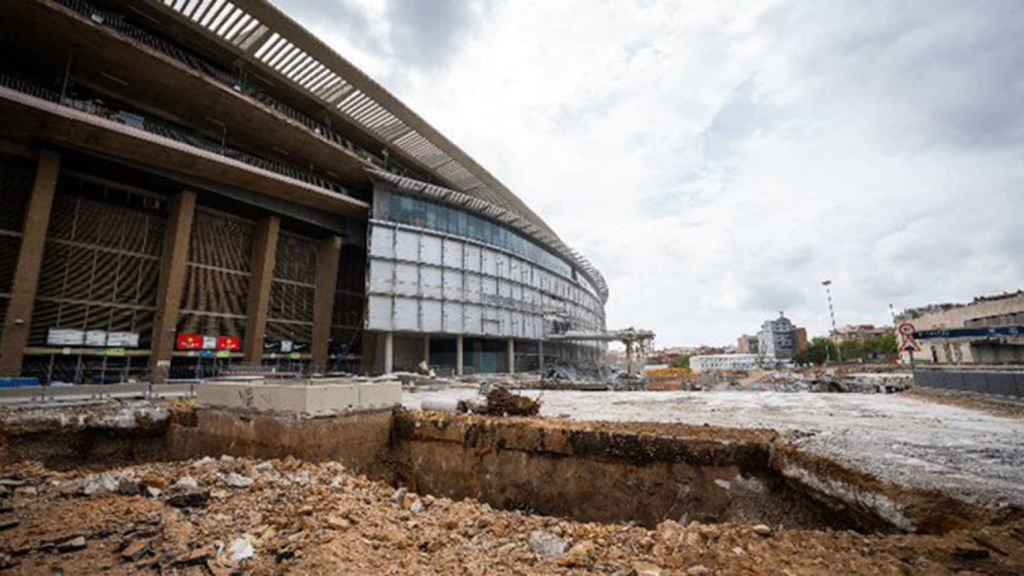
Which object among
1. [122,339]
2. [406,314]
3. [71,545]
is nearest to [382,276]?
[406,314]

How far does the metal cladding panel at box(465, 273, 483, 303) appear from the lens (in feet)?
115

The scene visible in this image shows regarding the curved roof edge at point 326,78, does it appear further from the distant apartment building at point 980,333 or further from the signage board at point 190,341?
the distant apartment building at point 980,333

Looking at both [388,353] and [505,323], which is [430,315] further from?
[505,323]

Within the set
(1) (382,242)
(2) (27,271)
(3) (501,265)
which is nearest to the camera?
(2) (27,271)

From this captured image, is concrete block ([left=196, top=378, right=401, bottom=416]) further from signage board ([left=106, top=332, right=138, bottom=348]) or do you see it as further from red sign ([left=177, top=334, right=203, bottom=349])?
red sign ([left=177, top=334, right=203, bottom=349])

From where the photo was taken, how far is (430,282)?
3275 cm

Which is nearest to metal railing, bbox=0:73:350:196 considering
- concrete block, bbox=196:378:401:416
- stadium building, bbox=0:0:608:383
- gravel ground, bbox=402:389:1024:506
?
stadium building, bbox=0:0:608:383

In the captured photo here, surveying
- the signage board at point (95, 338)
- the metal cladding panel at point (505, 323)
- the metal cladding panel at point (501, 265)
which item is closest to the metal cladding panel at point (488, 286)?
the metal cladding panel at point (501, 265)

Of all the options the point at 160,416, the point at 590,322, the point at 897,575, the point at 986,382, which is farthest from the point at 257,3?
the point at 590,322

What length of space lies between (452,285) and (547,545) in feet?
102

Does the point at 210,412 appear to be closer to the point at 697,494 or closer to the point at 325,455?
the point at 325,455

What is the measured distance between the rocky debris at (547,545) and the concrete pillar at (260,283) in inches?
1122

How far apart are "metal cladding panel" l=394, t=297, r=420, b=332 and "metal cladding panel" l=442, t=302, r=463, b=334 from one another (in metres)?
2.43

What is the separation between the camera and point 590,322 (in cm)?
5825
